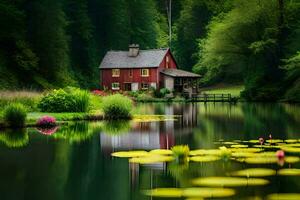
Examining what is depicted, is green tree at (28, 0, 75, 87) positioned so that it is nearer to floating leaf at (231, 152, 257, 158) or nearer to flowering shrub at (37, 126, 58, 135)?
flowering shrub at (37, 126, 58, 135)

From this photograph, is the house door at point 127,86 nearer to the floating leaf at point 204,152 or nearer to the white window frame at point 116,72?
the white window frame at point 116,72

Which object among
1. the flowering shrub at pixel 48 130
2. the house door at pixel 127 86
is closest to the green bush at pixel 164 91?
the house door at pixel 127 86

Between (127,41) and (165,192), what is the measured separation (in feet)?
253

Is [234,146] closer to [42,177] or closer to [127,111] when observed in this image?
[42,177]

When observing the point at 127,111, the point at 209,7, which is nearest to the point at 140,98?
the point at 127,111

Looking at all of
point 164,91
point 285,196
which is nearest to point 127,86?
point 164,91

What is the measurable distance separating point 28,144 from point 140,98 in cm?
4507

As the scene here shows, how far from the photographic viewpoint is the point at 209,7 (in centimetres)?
9919

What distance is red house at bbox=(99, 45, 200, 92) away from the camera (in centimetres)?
7438

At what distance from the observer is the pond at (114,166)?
39.3ft

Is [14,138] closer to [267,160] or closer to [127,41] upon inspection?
[267,160]

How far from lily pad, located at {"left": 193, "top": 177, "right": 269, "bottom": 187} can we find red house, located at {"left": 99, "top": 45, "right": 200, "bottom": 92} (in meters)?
59.7

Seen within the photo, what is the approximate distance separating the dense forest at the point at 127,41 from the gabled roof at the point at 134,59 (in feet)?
9.69

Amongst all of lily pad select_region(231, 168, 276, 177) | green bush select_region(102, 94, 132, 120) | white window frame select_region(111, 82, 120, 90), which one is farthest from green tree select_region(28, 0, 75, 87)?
lily pad select_region(231, 168, 276, 177)
